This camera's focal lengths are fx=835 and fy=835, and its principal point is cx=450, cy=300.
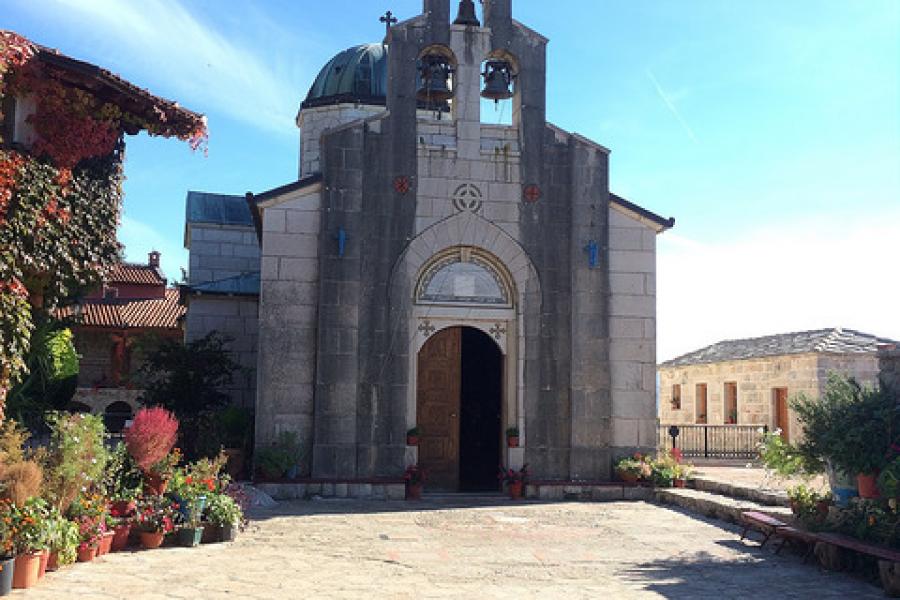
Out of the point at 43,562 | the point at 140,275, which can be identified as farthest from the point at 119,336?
the point at 43,562

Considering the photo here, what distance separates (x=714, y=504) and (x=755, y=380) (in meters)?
12.1

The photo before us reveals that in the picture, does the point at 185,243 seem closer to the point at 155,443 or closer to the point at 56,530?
the point at 155,443

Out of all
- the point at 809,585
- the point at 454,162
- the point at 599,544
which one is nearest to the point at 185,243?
the point at 454,162

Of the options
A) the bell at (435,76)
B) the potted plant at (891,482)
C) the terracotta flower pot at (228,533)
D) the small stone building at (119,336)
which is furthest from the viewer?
the small stone building at (119,336)

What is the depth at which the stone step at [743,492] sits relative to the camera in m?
12.4

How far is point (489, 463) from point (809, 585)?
815cm

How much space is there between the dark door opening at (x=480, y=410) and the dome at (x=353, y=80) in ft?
30.5

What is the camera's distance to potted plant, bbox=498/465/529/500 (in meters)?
14.6

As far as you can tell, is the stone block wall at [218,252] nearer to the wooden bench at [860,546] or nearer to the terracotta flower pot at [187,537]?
the terracotta flower pot at [187,537]

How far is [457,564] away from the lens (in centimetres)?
897

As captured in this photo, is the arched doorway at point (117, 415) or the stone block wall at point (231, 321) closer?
the stone block wall at point (231, 321)

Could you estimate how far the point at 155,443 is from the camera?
9914mm

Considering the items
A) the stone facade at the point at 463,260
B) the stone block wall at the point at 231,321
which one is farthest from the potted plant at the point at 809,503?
the stone block wall at the point at 231,321

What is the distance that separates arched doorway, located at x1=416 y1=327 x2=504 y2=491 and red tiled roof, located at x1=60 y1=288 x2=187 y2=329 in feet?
44.6
